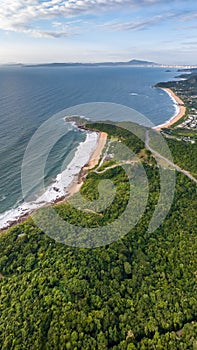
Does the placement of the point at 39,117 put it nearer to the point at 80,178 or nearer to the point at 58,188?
the point at 80,178

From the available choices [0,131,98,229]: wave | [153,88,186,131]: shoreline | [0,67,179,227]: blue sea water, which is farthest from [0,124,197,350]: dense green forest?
[153,88,186,131]: shoreline

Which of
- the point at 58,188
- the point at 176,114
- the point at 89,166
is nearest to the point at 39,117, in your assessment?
the point at 89,166

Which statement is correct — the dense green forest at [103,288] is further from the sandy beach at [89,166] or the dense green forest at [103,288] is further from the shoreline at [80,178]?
the sandy beach at [89,166]

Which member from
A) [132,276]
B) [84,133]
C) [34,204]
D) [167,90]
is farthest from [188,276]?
[167,90]

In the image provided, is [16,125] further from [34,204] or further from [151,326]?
[151,326]

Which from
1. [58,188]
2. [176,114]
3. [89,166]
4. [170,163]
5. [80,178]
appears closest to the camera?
[58,188]
